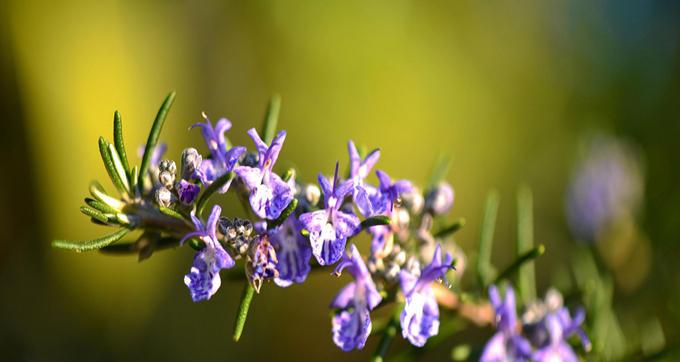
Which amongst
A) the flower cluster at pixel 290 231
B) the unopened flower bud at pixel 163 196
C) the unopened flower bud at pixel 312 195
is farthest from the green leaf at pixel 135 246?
the unopened flower bud at pixel 312 195

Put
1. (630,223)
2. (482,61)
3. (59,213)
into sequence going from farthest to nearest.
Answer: (482,61)
(59,213)
(630,223)

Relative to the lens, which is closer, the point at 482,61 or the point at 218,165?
the point at 218,165

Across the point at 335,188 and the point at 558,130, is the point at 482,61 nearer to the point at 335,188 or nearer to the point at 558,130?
the point at 558,130

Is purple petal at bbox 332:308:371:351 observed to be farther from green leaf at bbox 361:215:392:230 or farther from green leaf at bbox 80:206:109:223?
green leaf at bbox 80:206:109:223

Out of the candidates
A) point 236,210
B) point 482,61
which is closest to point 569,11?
point 482,61

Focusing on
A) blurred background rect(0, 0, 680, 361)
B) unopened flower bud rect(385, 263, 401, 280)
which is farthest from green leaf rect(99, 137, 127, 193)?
blurred background rect(0, 0, 680, 361)

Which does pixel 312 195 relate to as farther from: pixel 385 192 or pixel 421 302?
pixel 421 302

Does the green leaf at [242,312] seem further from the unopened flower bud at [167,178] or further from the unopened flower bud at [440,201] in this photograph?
the unopened flower bud at [440,201]

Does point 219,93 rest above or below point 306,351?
above
